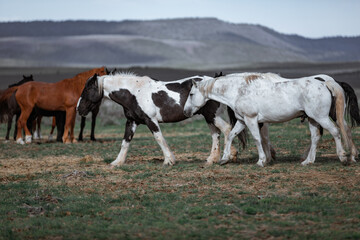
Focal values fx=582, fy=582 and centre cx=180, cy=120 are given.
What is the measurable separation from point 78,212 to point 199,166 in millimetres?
3827

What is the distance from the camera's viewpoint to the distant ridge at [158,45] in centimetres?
13388

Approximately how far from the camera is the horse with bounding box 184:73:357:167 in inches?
393

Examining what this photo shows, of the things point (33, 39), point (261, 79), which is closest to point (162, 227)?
point (261, 79)

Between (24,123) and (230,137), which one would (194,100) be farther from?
(24,123)

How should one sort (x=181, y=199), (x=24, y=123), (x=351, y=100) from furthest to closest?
(x=24, y=123)
(x=351, y=100)
(x=181, y=199)

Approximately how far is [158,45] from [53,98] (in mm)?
128103

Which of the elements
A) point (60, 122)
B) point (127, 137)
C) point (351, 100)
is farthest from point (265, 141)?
point (60, 122)

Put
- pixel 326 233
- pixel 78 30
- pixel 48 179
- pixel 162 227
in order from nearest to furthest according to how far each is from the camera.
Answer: pixel 326 233 < pixel 162 227 < pixel 48 179 < pixel 78 30

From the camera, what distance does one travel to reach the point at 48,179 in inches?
406

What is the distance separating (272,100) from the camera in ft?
34.0

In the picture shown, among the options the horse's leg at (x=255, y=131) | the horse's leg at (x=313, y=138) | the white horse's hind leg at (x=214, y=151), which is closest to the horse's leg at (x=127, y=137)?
the white horse's hind leg at (x=214, y=151)

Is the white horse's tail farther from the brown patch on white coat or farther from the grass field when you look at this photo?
the brown patch on white coat

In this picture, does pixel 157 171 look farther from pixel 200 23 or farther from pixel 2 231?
pixel 200 23

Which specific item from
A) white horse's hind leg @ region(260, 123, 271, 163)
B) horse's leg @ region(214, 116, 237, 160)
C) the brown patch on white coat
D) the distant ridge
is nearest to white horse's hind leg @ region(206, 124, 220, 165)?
horse's leg @ region(214, 116, 237, 160)
